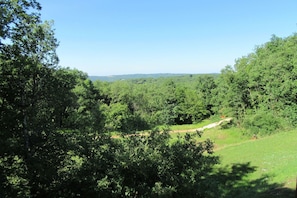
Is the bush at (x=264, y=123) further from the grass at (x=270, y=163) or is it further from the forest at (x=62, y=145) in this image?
the forest at (x=62, y=145)

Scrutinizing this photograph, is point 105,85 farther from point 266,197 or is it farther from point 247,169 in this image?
point 266,197

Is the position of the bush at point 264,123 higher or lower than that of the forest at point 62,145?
lower

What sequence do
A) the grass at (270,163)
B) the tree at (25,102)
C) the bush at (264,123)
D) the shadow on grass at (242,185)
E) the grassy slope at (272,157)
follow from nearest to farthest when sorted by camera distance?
the tree at (25,102) < the shadow on grass at (242,185) < the grass at (270,163) < the grassy slope at (272,157) < the bush at (264,123)

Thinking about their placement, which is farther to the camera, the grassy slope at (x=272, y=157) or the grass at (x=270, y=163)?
the grassy slope at (x=272, y=157)

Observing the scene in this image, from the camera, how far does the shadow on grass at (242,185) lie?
467 inches

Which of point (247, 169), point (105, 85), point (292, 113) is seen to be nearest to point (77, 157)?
point (247, 169)

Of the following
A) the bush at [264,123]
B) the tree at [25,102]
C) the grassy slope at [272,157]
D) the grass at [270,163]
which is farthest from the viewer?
the bush at [264,123]

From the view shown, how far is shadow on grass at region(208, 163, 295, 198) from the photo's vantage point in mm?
11852

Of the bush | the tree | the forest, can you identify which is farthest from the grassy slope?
the tree

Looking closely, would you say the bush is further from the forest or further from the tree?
the tree

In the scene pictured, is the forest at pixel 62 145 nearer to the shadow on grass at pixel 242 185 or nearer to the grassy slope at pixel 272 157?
the shadow on grass at pixel 242 185

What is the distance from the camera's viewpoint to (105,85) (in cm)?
7938

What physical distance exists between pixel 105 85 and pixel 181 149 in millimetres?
73148

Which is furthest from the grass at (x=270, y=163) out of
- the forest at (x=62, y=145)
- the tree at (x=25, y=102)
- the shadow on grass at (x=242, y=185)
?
the tree at (x=25, y=102)
